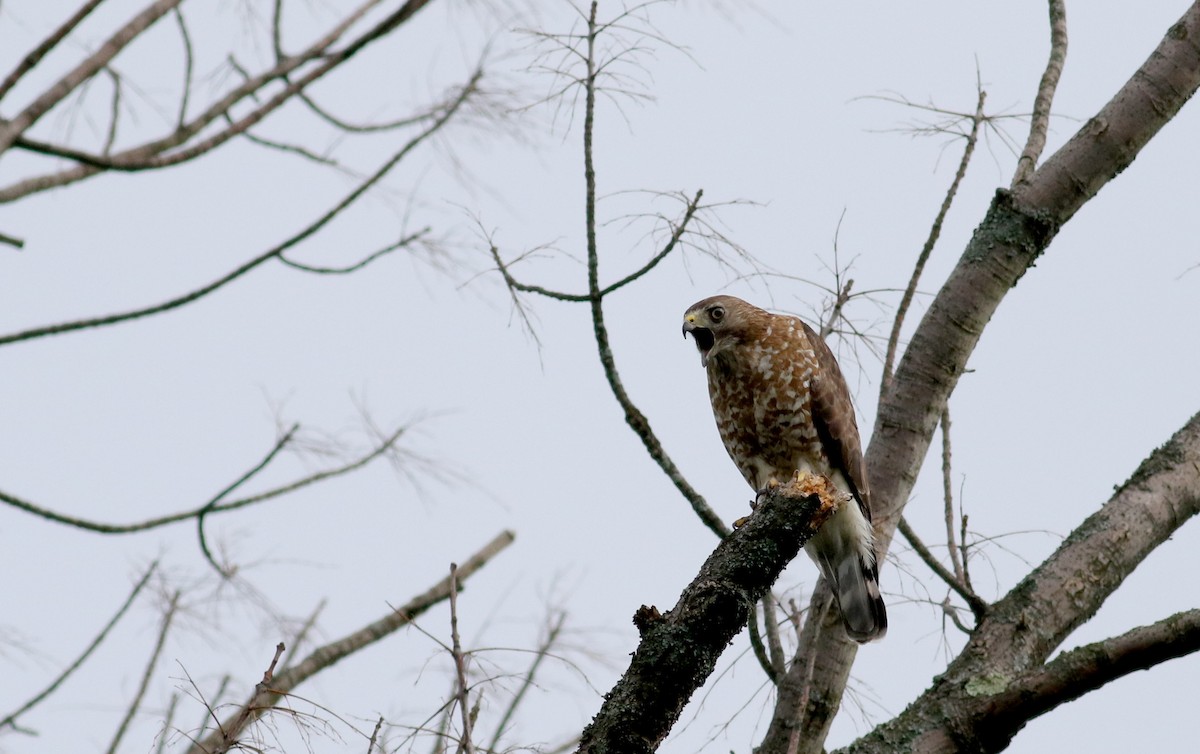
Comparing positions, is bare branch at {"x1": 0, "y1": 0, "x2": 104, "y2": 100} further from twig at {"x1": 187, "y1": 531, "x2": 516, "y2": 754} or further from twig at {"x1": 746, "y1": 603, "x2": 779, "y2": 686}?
twig at {"x1": 746, "y1": 603, "x2": 779, "y2": 686}

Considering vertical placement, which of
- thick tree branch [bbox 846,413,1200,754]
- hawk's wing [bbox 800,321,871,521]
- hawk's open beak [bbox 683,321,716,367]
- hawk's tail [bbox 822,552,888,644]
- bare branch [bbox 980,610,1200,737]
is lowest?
bare branch [bbox 980,610,1200,737]

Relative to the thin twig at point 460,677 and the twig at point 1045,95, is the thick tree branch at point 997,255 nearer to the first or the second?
the twig at point 1045,95

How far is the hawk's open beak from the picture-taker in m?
6.08

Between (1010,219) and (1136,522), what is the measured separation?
4.48ft

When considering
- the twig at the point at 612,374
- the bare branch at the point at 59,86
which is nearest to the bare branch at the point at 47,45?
the bare branch at the point at 59,86

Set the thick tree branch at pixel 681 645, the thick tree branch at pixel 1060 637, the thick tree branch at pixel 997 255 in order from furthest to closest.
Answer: the thick tree branch at pixel 997 255 → the thick tree branch at pixel 1060 637 → the thick tree branch at pixel 681 645

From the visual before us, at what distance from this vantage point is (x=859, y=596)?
5.58 meters

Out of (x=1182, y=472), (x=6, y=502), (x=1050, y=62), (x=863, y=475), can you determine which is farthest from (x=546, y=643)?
(x=1050, y=62)

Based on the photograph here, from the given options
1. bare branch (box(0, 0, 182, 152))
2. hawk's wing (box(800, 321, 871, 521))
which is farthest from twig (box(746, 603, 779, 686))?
bare branch (box(0, 0, 182, 152))

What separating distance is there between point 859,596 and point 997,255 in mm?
1568

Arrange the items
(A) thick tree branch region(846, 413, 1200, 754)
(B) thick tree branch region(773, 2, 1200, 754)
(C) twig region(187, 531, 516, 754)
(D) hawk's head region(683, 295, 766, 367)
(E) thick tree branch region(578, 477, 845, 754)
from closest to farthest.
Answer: (E) thick tree branch region(578, 477, 845, 754)
(A) thick tree branch region(846, 413, 1200, 754)
(C) twig region(187, 531, 516, 754)
(B) thick tree branch region(773, 2, 1200, 754)
(D) hawk's head region(683, 295, 766, 367)

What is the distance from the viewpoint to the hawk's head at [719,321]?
603 centimetres

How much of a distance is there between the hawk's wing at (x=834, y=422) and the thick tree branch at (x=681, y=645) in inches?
94.2

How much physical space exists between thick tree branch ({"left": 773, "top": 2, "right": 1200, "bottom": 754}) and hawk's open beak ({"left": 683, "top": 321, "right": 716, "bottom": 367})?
42.9 inches
